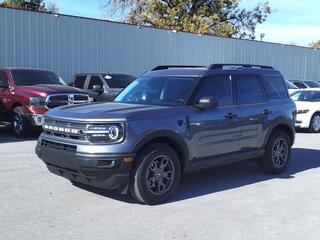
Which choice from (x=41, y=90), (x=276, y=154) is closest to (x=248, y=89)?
(x=276, y=154)

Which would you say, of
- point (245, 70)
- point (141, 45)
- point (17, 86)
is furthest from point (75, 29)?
point (245, 70)

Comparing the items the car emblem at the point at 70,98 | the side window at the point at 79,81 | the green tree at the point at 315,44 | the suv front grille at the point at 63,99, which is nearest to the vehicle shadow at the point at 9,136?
the suv front grille at the point at 63,99

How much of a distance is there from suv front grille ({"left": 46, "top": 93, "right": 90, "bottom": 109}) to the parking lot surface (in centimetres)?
413

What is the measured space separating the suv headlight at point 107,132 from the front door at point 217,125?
117 cm

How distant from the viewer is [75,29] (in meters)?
20.5

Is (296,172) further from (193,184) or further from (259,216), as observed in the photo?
(259,216)

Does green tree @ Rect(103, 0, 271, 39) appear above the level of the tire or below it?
above

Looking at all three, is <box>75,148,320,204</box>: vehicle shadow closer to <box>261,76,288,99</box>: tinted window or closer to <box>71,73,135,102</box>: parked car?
<box>261,76,288,99</box>: tinted window

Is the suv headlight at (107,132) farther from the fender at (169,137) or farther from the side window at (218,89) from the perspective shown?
the side window at (218,89)

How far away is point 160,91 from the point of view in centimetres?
730

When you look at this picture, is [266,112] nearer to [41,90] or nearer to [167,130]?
[167,130]

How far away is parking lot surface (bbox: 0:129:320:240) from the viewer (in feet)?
17.4

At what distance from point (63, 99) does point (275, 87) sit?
6.29 metres

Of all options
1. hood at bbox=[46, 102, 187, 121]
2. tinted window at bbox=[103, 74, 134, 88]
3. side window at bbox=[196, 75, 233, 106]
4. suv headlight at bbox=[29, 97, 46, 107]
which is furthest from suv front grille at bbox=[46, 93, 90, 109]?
side window at bbox=[196, 75, 233, 106]
